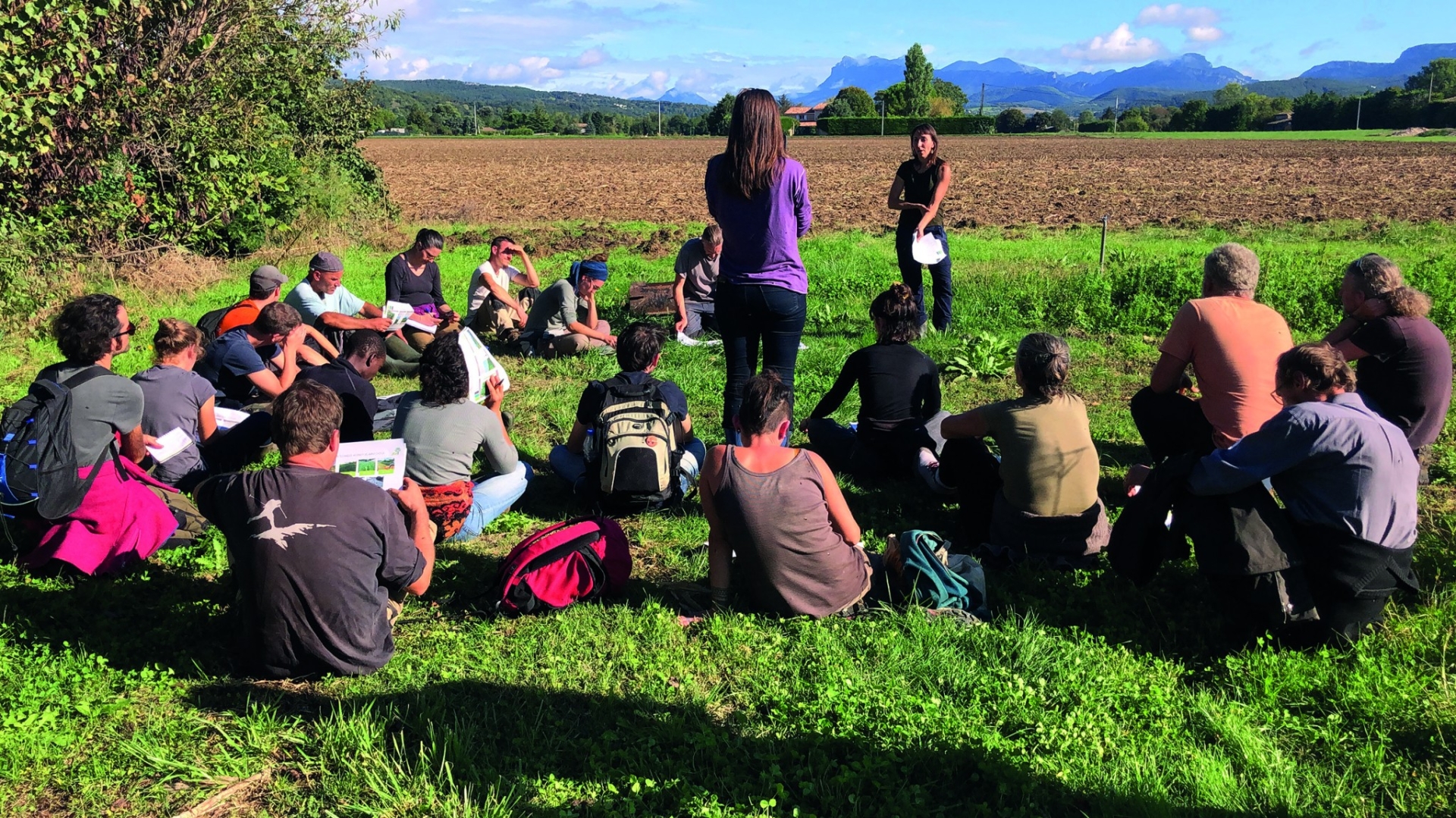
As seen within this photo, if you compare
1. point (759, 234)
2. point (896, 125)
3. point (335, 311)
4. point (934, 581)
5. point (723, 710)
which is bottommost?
point (723, 710)

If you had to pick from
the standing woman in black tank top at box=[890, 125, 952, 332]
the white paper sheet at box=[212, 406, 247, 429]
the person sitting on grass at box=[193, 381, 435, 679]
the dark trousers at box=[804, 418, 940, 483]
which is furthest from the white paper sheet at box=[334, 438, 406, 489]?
the standing woman in black tank top at box=[890, 125, 952, 332]

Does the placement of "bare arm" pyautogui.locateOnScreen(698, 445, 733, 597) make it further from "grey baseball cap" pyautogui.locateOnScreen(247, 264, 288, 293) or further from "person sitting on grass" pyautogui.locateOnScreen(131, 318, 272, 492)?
"grey baseball cap" pyautogui.locateOnScreen(247, 264, 288, 293)

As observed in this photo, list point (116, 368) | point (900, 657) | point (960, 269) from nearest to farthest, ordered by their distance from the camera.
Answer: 1. point (900, 657)
2. point (116, 368)
3. point (960, 269)

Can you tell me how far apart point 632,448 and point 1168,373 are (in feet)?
10.4

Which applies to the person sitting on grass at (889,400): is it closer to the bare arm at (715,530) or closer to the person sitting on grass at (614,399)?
the person sitting on grass at (614,399)

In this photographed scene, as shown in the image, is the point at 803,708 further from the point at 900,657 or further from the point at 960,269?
the point at 960,269

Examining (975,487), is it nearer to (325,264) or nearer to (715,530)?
(715,530)

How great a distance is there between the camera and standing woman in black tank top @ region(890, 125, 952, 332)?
9.67 metres

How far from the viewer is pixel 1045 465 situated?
487cm

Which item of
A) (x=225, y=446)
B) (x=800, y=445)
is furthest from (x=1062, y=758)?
(x=225, y=446)

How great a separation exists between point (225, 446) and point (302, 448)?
3.06m

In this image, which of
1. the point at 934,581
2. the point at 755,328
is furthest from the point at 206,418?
the point at 934,581

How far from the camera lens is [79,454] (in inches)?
186

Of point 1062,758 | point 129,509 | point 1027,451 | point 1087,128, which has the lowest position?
point 1062,758
